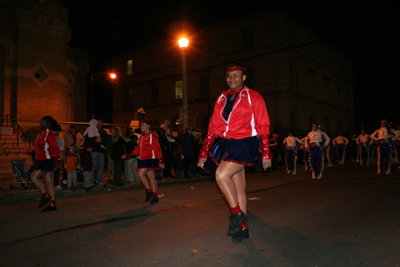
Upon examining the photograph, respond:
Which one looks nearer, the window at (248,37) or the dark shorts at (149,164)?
the dark shorts at (149,164)

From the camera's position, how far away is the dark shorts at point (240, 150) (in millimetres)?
3891

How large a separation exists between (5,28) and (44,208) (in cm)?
1521

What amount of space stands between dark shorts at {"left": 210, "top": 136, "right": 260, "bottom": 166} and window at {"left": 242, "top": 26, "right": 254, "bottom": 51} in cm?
3253

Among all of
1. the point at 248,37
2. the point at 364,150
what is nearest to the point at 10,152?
the point at 364,150

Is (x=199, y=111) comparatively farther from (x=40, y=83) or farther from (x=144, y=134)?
(x=144, y=134)

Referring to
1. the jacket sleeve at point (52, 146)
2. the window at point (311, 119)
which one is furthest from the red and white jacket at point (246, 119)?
the window at point (311, 119)

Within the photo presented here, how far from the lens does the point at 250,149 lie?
3.96 meters

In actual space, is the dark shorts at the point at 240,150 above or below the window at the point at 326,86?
below

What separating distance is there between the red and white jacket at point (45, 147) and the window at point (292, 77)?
104 ft

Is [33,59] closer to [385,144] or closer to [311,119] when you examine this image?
[385,144]

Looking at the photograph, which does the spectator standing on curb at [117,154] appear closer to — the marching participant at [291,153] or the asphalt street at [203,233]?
the asphalt street at [203,233]

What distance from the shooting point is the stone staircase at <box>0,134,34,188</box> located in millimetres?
11265

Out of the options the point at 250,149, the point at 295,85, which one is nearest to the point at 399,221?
the point at 250,149

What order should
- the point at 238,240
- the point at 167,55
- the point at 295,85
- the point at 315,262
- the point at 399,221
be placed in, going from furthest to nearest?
the point at 167,55 < the point at 295,85 < the point at 399,221 < the point at 238,240 < the point at 315,262
